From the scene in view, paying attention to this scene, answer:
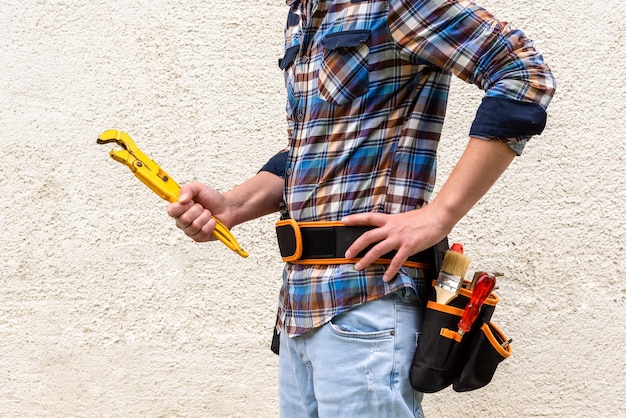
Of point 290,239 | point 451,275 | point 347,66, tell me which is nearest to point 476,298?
point 451,275

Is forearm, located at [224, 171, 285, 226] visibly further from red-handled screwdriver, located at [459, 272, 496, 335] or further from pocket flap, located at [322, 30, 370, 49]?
red-handled screwdriver, located at [459, 272, 496, 335]

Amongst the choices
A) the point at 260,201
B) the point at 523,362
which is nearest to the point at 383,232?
the point at 260,201

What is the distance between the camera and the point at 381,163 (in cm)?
123

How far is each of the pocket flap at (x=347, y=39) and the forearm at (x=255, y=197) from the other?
1.51 feet

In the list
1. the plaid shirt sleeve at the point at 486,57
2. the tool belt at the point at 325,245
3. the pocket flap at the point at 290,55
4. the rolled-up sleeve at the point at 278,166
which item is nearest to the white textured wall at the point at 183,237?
the rolled-up sleeve at the point at 278,166

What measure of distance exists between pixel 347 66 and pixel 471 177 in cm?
32

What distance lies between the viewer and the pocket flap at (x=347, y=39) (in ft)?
3.92

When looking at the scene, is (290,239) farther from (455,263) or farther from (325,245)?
(455,263)

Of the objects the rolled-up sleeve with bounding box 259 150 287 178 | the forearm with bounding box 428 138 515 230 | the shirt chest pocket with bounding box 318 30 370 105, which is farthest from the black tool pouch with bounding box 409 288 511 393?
the rolled-up sleeve with bounding box 259 150 287 178

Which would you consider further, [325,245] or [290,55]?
[290,55]

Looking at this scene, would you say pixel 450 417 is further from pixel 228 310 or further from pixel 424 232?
pixel 424 232

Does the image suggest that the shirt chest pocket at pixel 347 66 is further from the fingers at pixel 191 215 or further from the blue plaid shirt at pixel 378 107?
the fingers at pixel 191 215

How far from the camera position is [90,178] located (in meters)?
2.60

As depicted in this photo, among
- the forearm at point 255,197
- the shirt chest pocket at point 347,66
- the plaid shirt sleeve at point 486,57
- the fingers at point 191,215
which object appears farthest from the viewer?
the forearm at point 255,197
